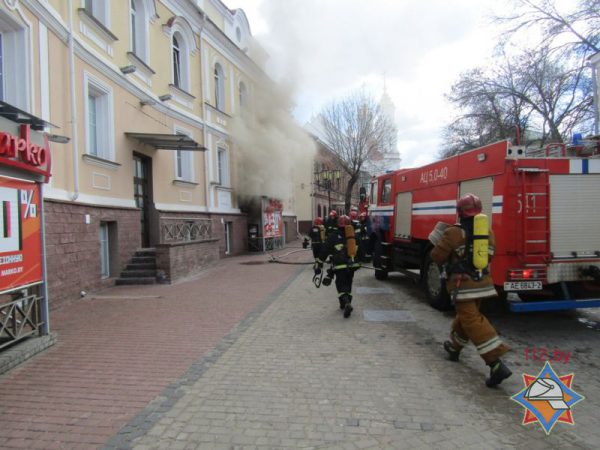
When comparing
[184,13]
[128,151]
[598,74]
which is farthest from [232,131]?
[598,74]

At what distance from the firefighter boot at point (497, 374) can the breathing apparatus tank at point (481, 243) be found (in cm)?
87

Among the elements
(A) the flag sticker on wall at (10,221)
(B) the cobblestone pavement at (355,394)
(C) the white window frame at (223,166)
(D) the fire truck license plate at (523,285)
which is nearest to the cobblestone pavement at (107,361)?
(B) the cobblestone pavement at (355,394)

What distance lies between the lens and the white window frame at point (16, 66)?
6.89 metres

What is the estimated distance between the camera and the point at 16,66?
692 cm

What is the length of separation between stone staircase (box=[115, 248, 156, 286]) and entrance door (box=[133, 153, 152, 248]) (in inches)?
53.1

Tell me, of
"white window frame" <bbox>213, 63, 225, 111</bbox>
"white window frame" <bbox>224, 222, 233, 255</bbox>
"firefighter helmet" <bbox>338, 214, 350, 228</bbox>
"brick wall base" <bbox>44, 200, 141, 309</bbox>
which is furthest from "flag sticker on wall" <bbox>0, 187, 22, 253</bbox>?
"white window frame" <bbox>213, 63, 225, 111</bbox>

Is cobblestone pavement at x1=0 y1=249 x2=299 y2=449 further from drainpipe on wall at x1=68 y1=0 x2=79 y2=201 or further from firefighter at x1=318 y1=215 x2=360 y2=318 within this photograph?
drainpipe on wall at x1=68 y1=0 x2=79 y2=201

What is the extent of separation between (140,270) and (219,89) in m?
10.3

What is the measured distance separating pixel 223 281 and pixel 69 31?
631 centimetres

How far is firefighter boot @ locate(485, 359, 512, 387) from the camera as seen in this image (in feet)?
11.5

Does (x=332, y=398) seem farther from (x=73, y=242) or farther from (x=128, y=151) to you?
(x=128, y=151)

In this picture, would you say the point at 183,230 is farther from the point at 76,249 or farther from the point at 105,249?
the point at 76,249

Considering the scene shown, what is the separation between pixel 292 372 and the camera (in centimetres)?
401

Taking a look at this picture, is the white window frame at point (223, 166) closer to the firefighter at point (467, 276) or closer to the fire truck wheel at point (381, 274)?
the fire truck wheel at point (381, 274)
